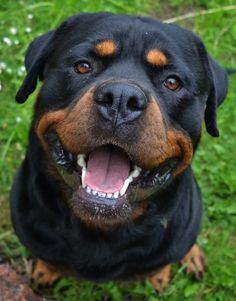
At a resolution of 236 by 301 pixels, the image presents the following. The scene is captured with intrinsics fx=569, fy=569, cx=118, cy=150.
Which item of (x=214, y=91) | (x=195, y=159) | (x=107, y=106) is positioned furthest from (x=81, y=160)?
(x=195, y=159)

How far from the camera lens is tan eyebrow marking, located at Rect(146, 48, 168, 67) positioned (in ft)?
7.81

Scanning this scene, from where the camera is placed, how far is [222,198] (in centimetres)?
382

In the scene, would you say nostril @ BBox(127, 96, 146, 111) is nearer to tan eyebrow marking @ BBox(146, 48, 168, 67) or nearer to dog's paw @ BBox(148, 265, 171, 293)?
tan eyebrow marking @ BBox(146, 48, 168, 67)

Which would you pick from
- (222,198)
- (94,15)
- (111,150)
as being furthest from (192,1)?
(111,150)

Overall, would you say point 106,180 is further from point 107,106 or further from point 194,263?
point 194,263

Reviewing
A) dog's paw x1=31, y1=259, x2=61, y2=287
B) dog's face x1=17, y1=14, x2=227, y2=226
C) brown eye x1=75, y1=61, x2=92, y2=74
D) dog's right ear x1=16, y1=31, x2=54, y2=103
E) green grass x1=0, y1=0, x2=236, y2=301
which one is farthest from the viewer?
green grass x1=0, y1=0, x2=236, y2=301

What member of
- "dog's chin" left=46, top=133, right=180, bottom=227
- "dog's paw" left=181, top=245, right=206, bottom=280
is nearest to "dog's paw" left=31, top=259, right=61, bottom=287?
"dog's paw" left=181, top=245, right=206, bottom=280

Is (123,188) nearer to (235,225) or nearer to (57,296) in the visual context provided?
(57,296)

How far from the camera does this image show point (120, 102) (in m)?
2.06

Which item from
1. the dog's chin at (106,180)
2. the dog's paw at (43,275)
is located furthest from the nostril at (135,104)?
the dog's paw at (43,275)

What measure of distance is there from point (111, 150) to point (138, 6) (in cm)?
241

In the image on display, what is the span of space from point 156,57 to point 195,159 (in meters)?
1.66

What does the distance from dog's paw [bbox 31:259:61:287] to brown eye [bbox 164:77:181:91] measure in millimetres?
1363

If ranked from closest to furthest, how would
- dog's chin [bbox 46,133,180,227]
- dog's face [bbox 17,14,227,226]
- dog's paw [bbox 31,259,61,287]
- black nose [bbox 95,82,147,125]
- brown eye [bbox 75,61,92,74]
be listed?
black nose [bbox 95,82,147,125], dog's face [bbox 17,14,227,226], dog's chin [bbox 46,133,180,227], brown eye [bbox 75,61,92,74], dog's paw [bbox 31,259,61,287]
